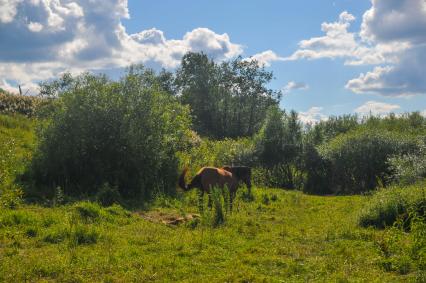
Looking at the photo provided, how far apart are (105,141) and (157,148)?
88.8 inches

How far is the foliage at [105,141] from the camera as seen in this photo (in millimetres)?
18703

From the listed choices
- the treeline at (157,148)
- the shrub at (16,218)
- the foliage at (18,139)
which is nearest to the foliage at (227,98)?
the treeline at (157,148)

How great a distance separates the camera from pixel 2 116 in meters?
26.1

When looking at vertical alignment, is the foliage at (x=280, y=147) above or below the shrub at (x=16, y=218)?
above

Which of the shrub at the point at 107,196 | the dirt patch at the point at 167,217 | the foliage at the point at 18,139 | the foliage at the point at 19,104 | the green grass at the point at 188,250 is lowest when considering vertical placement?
the green grass at the point at 188,250

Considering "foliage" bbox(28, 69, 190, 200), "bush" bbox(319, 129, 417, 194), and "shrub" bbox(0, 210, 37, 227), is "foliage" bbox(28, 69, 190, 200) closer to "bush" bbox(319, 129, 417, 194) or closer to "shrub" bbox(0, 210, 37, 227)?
"shrub" bbox(0, 210, 37, 227)

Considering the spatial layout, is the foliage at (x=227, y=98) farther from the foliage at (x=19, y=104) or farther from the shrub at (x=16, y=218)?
the shrub at (x=16, y=218)

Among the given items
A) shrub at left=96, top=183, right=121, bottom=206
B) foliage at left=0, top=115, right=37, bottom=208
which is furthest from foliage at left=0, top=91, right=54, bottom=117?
shrub at left=96, top=183, right=121, bottom=206

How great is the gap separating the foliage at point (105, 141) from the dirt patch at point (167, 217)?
3.13 metres

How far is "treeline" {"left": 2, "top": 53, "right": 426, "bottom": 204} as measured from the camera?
61.9 ft

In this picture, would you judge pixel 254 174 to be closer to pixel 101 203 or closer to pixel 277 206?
pixel 277 206

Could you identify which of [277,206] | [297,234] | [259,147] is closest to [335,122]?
[259,147]

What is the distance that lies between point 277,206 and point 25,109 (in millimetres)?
18830

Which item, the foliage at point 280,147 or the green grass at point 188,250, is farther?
the foliage at point 280,147
